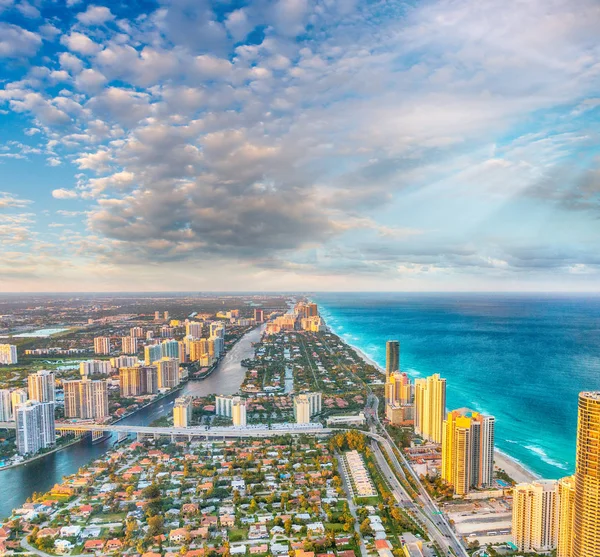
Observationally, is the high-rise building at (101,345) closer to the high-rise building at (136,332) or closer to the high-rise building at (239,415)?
the high-rise building at (136,332)

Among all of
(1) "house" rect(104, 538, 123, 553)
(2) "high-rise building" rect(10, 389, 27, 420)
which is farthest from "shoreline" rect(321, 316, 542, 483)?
(2) "high-rise building" rect(10, 389, 27, 420)

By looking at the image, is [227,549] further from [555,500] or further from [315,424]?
[315,424]

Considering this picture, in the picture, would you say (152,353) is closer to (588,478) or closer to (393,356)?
(393,356)

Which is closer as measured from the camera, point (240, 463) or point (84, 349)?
point (240, 463)

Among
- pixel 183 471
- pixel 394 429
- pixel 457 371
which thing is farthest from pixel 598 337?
pixel 183 471

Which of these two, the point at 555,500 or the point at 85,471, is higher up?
the point at 555,500

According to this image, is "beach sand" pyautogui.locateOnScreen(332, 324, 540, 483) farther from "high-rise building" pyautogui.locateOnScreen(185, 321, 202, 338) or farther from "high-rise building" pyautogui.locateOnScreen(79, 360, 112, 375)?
"high-rise building" pyautogui.locateOnScreen(185, 321, 202, 338)
